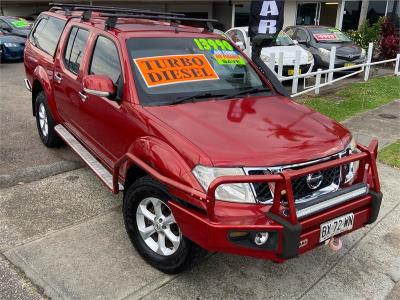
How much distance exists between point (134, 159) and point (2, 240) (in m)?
1.42

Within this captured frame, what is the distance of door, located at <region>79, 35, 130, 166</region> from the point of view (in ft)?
11.6

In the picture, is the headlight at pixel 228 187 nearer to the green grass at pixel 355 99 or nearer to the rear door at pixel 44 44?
the rear door at pixel 44 44

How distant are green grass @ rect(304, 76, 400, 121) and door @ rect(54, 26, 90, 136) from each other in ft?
15.9

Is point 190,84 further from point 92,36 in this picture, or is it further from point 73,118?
point 73,118

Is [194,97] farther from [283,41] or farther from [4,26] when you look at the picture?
[4,26]

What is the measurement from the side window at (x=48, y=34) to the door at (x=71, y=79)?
436mm

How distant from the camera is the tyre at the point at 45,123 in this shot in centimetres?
543

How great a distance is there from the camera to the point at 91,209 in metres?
4.11

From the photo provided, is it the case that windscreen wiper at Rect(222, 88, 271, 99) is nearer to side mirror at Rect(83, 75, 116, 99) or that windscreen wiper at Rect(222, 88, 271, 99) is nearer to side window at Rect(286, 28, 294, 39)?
side mirror at Rect(83, 75, 116, 99)

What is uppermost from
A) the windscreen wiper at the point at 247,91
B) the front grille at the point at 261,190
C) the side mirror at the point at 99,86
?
the side mirror at the point at 99,86

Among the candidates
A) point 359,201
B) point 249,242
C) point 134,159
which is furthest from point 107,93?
point 359,201

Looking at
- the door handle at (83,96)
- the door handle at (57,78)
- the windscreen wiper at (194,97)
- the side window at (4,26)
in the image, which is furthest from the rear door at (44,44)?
the side window at (4,26)

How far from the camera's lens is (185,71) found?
373cm

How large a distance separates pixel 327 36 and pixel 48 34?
388 inches
